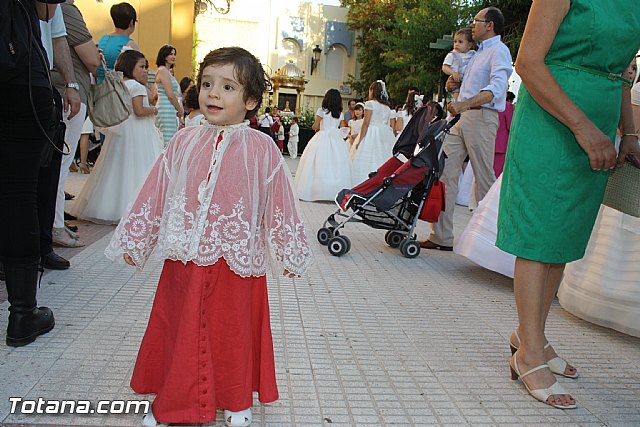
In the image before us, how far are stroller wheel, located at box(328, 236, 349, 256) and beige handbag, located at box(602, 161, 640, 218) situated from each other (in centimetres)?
284

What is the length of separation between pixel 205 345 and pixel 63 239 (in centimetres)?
334

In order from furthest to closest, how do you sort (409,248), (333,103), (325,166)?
(333,103) → (325,166) → (409,248)

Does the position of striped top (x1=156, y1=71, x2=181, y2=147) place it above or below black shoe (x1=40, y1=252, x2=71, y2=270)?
above

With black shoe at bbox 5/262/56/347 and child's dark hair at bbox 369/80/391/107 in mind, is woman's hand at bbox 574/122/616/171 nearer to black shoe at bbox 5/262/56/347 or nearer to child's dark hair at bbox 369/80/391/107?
black shoe at bbox 5/262/56/347

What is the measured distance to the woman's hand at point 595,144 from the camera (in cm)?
266

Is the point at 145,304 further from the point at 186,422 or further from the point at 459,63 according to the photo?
the point at 459,63

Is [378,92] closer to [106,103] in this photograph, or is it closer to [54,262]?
[106,103]

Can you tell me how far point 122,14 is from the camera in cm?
629

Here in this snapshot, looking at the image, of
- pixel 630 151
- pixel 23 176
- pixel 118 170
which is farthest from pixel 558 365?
pixel 118 170

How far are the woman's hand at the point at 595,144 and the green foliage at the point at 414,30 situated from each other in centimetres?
1441

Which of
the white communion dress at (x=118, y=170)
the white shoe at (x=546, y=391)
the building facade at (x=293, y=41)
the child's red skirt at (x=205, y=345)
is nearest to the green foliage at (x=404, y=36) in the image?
the building facade at (x=293, y=41)

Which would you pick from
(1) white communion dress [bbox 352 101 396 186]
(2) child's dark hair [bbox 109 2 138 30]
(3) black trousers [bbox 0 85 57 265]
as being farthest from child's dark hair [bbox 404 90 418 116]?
(3) black trousers [bbox 0 85 57 265]

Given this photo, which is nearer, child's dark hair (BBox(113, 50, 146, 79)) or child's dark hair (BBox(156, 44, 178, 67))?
child's dark hair (BBox(113, 50, 146, 79))

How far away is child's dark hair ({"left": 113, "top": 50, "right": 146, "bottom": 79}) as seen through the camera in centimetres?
658
